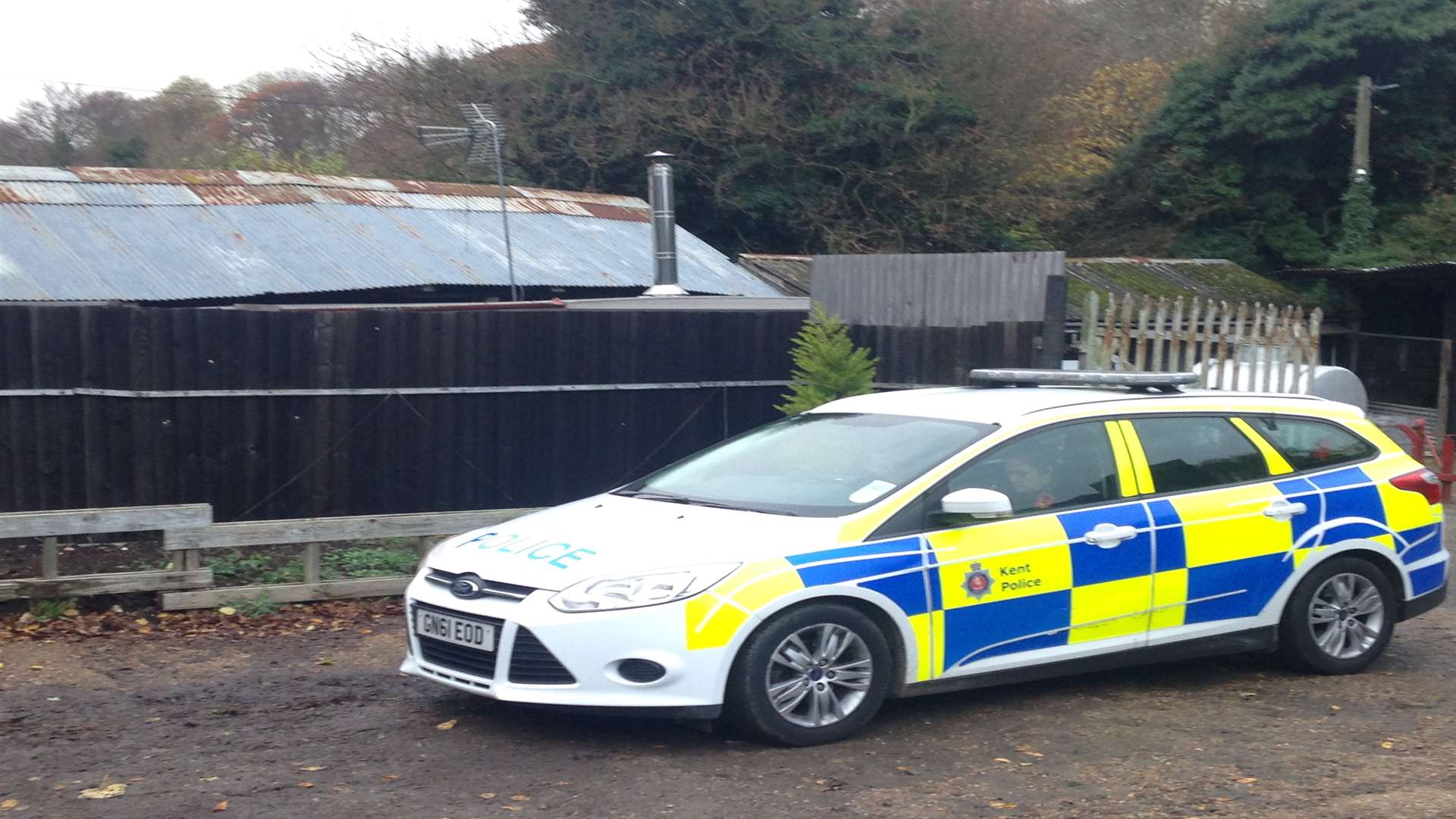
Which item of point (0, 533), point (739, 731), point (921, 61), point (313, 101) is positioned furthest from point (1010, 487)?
point (313, 101)

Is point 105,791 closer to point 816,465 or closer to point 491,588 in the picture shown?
point 491,588

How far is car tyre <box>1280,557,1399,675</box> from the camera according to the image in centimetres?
662

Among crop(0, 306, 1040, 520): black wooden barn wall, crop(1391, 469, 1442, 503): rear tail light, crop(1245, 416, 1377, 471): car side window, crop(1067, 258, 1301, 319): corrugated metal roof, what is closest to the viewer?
crop(1245, 416, 1377, 471): car side window

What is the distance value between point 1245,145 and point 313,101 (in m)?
26.6

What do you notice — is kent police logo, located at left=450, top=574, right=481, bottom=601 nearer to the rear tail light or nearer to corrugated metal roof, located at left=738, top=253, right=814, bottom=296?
the rear tail light

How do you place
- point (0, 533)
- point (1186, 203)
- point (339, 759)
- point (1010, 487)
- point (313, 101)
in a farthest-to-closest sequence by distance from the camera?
1. point (313, 101)
2. point (1186, 203)
3. point (0, 533)
4. point (1010, 487)
5. point (339, 759)

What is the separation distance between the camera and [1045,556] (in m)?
5.96

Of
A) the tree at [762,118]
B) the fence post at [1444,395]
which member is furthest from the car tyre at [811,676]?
the tree at [762,118]

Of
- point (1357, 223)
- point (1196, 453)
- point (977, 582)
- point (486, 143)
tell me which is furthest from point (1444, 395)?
point (977, 582)

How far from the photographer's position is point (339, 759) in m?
5.37

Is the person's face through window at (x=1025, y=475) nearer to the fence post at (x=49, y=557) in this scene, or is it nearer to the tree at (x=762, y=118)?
the fence post at (x=49, y=557)

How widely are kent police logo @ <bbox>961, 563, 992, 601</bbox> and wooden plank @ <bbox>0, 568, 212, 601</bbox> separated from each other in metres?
4.61

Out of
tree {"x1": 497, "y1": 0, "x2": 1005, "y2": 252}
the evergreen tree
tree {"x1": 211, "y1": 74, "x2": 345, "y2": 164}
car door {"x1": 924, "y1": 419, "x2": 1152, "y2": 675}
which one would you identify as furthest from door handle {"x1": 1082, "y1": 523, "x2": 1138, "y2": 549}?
tree {"x1": 211, "y1": 74, "x2": 345, "y2": 164}

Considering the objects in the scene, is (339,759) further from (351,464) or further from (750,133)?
(750,133)
